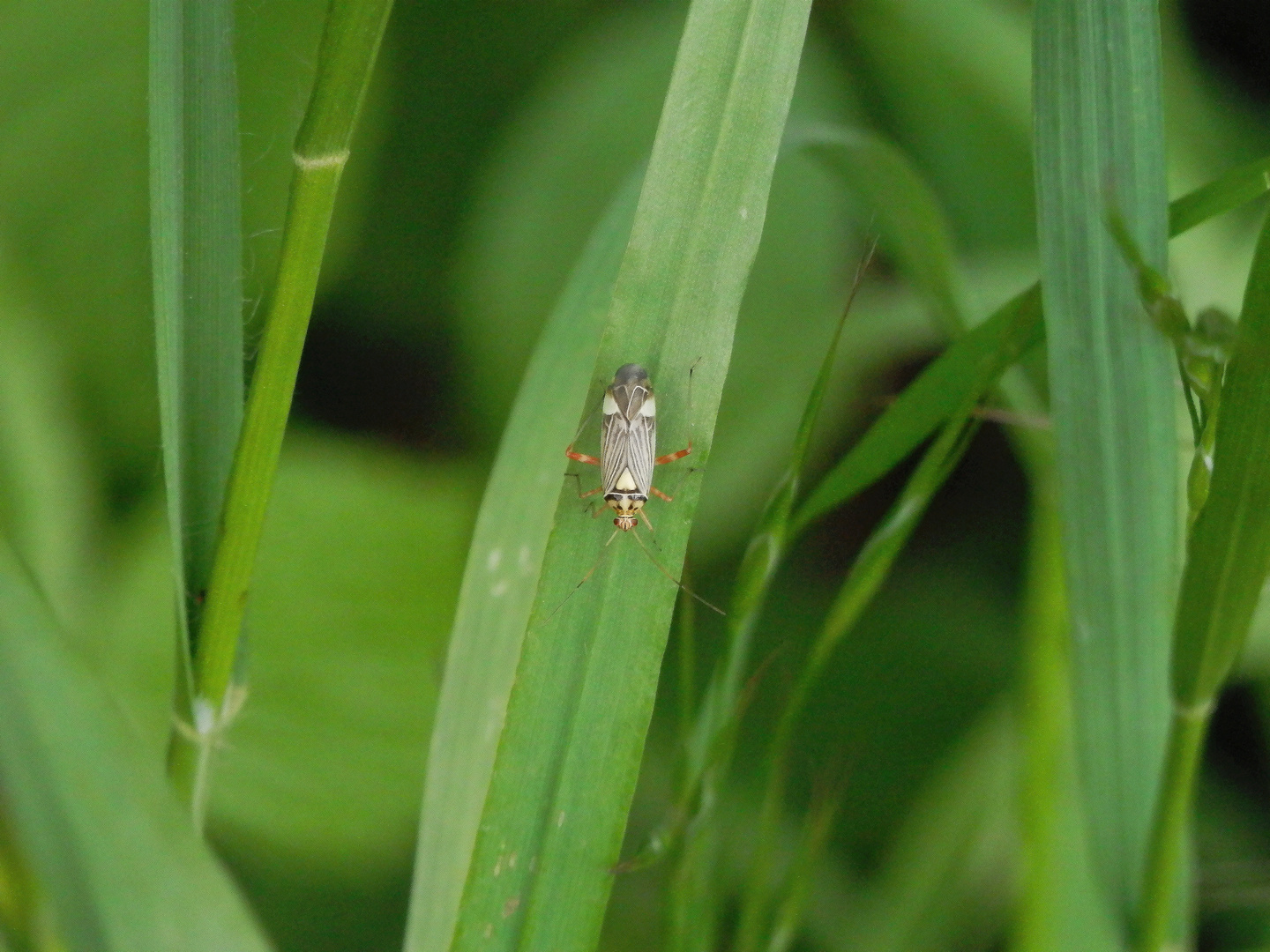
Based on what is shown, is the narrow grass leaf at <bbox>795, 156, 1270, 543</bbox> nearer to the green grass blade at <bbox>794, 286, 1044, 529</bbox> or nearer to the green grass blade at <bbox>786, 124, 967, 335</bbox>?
the green grass blade at <bbox>794, 286, 1044, 529</bbox>

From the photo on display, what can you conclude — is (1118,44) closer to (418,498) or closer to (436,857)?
(436,857)

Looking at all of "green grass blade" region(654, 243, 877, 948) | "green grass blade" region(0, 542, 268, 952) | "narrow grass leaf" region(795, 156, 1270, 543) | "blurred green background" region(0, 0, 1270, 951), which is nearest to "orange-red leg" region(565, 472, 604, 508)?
"green grass blade" region(654, 243, 877, 948)

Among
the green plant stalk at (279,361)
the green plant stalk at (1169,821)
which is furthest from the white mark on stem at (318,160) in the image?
the green plant stalk at (1169,821)

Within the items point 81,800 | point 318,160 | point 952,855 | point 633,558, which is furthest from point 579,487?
point 952,855

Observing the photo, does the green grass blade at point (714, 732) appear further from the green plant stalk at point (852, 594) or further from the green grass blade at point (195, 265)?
the green grass blade at point (195, 265)

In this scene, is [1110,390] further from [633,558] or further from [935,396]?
[633,558]

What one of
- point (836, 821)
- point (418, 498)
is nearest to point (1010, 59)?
point (418, 498)
